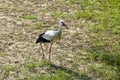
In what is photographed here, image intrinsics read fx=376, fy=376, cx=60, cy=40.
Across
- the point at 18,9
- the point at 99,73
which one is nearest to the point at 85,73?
the point at 99,73

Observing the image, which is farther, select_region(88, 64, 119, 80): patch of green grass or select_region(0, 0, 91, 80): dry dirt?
select_region(0, 0, 91, 80): dry dirt

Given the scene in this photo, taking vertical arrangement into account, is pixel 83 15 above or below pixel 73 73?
above

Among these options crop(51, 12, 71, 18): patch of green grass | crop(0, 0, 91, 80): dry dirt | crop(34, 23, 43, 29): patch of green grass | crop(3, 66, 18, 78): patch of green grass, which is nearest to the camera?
crop(3, 66, 18, 78): patch of green grass

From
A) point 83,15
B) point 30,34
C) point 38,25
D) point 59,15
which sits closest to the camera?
point 30,34

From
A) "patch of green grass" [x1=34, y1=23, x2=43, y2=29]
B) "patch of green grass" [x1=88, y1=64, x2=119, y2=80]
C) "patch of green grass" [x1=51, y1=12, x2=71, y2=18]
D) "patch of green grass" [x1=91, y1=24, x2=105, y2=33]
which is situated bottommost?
"patch of green grass" [x1=88, y1=64, x2=119, y2=80]

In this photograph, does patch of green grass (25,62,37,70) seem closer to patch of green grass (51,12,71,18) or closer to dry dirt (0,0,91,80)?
dry dirt (0,0,91,80)

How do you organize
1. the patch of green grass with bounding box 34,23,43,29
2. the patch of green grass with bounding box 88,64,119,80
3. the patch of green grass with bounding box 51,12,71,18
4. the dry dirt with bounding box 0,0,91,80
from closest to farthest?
the patch of green grass with bounding box 88,64,119,80 → the dry dirt with bounding box 0,0,91,80 → the patch of green grass with bounding box 34,23,43,29 → the patch of green grass with bounding box 51,12,71,18

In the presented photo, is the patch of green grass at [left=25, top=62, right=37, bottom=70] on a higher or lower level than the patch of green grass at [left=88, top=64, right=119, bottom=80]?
higher

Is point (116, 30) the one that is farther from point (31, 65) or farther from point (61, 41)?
point (31, 65)

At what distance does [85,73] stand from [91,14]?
330 cm

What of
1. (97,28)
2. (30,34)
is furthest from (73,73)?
(97,28)

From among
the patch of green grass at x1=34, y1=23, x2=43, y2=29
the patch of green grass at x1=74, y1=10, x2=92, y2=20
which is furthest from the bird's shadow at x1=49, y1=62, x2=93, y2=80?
the patch of green grass at x1=74, y1=10, x2=92, y2=20

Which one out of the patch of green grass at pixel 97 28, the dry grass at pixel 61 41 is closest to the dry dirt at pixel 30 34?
the dry grass at pixel 61 41

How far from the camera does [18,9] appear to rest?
10727 mm
